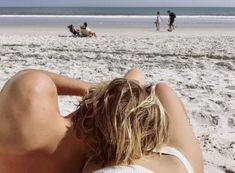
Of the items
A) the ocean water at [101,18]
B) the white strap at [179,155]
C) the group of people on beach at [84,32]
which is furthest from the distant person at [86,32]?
the ocean water at [101,18]

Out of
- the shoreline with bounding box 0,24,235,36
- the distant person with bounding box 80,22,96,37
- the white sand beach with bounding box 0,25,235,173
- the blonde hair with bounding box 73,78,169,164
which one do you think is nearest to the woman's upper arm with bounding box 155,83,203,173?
the blonde hair with bounding box 73,78,169,164

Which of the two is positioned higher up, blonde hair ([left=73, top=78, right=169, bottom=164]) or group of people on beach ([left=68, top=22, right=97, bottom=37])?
blonde hair ([left=73, top=78, right=169, bottom=164])

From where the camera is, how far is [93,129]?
150 centimetres

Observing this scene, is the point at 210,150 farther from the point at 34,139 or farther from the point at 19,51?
the point at 19,51

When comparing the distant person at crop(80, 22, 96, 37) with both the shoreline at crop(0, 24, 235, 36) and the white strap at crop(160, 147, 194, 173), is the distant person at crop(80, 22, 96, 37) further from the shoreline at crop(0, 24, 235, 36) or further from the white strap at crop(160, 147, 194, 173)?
the white strap at crop(160, 147, 194, 173)

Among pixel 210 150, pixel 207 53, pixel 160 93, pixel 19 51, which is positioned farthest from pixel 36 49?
pixel 160 93

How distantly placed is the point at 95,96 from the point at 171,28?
18760 millimetres

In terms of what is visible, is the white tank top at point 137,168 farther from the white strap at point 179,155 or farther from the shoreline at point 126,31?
the shoreline at point 126,31

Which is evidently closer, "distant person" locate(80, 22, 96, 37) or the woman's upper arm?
the woman's upper arm

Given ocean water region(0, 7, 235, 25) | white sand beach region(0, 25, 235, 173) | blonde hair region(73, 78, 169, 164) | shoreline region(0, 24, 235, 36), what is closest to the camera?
blonde hair region(73, 78, 169, 164)

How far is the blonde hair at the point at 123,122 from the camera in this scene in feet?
Result: 4.67

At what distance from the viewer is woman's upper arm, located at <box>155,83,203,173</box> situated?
1644 mm

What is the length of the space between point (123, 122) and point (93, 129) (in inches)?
5.0

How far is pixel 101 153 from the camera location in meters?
1.50
